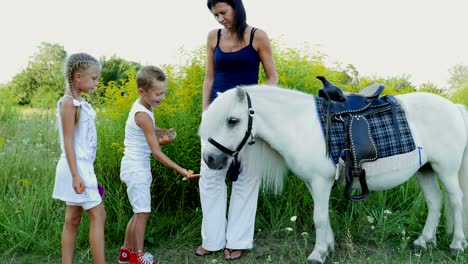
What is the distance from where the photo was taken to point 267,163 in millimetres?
3418

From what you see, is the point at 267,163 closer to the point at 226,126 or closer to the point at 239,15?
the point at 226,126

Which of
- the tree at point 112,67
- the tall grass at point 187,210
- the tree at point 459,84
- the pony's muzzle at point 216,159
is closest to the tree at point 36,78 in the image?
the tree at point 112,67

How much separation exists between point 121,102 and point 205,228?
64.2 inches

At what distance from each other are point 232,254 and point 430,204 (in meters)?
1.65

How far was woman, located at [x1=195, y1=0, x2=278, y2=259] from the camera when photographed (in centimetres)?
344

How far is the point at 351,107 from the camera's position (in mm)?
3328

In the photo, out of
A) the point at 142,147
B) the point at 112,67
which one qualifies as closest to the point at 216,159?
the point at 142,147

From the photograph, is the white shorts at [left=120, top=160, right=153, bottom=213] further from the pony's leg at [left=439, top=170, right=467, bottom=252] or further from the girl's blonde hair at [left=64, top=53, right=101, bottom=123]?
the pony's leg at [left=439, top=170, right=467, bottom=252]

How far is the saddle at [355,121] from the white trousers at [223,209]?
74 cm

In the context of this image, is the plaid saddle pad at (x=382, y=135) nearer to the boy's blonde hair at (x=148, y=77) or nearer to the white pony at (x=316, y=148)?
the white pony at (x=316, y=148)

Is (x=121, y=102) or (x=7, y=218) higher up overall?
(x=121, y=102)

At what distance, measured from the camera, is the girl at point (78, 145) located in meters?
2.86

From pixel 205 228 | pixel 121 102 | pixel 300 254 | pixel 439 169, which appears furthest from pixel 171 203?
pixel 439 169

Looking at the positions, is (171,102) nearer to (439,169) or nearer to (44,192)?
(44,192)
